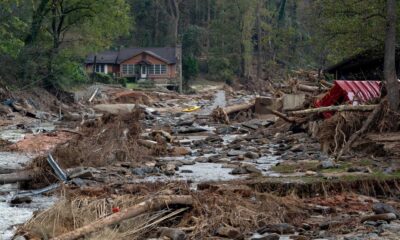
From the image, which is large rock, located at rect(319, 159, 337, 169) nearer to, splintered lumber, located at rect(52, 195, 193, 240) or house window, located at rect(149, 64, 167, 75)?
splintered lumber, located at rect(52, 195, 193, 240)

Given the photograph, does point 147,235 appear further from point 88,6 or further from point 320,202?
point 88,6

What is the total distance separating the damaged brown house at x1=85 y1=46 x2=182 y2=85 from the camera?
79.5 m

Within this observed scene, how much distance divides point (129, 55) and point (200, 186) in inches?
2654

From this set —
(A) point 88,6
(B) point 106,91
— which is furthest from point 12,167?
(B) point 106,91

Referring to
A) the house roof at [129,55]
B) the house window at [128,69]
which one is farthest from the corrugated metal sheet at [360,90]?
the house window at [128,69]

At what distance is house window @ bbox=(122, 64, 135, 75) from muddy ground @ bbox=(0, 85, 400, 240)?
2133 inches

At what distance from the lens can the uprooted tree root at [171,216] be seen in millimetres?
9867

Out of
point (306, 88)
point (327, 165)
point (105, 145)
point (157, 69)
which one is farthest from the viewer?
point (157, 69)

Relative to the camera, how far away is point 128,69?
8056 cm

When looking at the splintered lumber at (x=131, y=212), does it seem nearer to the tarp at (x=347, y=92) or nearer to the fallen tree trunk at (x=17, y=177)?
the fallen tree trunk at (x=17, y=177)

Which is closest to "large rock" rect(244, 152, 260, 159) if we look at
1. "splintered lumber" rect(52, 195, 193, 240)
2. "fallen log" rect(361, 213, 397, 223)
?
"fallen log" rect(361, 213, 397, 223)

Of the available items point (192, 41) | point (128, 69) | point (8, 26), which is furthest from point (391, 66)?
point (192, 41)

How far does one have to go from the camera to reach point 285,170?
16.3 m

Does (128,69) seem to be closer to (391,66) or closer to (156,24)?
(156,24)
